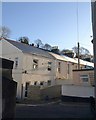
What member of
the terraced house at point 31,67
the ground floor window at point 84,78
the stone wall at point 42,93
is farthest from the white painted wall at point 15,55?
the ground floor window at point 84,78

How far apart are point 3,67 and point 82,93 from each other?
16.6m

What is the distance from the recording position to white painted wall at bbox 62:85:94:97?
23.4 meters

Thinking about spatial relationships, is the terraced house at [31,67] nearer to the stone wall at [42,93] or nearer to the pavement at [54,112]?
Answer: the stone wall at [42,93]

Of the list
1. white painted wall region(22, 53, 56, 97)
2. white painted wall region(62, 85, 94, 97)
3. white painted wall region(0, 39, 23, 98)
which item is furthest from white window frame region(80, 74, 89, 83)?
white painted wall region(0, 39, 23, 98)

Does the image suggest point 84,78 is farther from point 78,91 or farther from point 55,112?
point 55,112

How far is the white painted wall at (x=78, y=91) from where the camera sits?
920 inches

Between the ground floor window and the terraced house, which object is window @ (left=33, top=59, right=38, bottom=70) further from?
the ground floor window

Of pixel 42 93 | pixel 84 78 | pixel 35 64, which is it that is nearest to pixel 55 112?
pixel 42 93

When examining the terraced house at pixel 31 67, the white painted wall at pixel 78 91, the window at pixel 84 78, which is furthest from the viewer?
the window at pixel 84 78

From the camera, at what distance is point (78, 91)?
79.0ft

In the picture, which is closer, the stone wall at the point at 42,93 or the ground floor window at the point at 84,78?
the stone wall at the point at 42,93

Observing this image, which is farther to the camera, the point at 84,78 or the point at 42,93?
the point at 84,78

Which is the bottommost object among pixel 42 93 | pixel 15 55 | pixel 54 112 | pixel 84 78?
pixel 54 112

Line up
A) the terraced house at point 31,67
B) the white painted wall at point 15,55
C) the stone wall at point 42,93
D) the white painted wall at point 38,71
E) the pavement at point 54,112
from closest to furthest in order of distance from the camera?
the pavement at point 54,112 < the stone wall at point 42,93 < the white painted wall at point 15,55 < the terraced house at point 31,67 < the white painted wall at point 38,71
